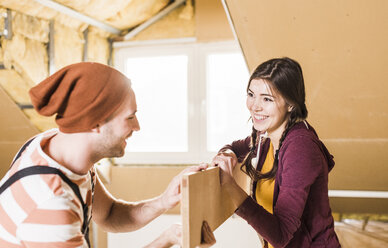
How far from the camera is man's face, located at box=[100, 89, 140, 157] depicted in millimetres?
1062

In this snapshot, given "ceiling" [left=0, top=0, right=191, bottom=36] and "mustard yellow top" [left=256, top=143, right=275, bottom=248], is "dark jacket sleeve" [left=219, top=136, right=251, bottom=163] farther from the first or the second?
"ceiling" [left=0, top=0, right=191, bottom=36]

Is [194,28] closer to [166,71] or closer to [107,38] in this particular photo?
[166,71]

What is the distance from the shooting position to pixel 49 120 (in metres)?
2.76

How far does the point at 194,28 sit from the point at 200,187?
8.14 feet

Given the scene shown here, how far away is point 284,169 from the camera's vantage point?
44.1 inches

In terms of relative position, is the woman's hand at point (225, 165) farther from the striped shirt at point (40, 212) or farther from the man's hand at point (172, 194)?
the striped shirt at point (40, 212)

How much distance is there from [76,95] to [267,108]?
63 centimetres

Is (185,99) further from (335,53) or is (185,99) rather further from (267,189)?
(267,189)

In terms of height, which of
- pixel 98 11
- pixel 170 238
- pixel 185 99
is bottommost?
pixel 170 238

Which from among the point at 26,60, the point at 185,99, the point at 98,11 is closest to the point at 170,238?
the point at 26,60

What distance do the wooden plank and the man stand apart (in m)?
0.11

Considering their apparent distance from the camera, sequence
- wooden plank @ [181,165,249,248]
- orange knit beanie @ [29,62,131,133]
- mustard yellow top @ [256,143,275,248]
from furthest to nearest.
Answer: mustard yellow top @ [256,143,275,248] < orange knit beanie @ [29,62,131,133] < wooden plank @ [181,165,249,248]

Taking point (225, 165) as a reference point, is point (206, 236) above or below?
below

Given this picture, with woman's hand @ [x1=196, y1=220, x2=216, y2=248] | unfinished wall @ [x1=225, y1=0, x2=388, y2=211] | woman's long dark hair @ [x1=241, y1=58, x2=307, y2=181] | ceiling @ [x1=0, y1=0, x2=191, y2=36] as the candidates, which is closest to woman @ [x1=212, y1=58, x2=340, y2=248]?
woman's long dark hair @ [x1=241, y1=58, x2=307, y2=181]
